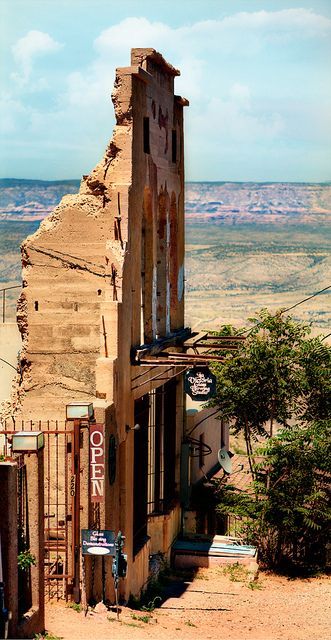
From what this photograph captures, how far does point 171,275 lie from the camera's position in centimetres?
3186

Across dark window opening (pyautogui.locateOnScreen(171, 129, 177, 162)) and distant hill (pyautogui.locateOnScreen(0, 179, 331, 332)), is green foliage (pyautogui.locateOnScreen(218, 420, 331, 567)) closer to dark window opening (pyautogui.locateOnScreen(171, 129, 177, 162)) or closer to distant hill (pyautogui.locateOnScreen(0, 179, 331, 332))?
dark window opening (pyautogui.locateOnScreen(171, 129, 177, 162))

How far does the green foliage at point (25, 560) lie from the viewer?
18156 millimetres

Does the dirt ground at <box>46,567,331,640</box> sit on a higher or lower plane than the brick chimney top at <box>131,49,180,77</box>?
lower

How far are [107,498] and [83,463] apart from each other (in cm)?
132

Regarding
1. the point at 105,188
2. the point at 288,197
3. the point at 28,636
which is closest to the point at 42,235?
the point at 105,188

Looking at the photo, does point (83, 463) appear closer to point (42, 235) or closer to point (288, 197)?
point (42, 235)

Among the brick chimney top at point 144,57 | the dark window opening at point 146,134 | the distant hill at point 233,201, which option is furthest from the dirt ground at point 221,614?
the distant hill at point 233,201

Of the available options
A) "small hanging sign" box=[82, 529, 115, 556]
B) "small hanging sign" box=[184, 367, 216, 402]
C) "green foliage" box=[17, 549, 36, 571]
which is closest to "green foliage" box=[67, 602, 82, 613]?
"small hanging sign" box=[82, 529, 115, 556]

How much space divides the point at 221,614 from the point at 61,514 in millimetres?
3730

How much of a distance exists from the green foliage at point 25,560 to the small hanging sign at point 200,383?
9079mm

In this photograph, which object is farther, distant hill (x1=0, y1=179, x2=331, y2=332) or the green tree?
distant hill (x1=0, y1=179, x2=331, y2=332)

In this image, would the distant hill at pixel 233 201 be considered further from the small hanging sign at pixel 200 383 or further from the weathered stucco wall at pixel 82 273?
the weathered stucco wall at pixel 82 273

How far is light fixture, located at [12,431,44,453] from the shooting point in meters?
18.2

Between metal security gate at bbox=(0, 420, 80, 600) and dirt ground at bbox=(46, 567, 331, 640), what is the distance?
0.54 m
